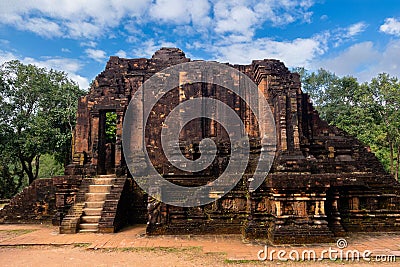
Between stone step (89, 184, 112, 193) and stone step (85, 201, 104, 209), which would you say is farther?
stone step (89, 184, 112, 193)

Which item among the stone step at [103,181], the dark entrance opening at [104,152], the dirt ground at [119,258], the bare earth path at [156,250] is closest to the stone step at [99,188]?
the stone step at [103,181]

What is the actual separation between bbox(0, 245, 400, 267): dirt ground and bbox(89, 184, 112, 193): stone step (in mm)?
3968

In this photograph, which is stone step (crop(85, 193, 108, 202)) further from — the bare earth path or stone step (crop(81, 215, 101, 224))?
the bare earth path

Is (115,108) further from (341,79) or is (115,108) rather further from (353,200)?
(341,79)

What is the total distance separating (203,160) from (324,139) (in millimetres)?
5039

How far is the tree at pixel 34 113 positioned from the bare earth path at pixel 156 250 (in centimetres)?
1293

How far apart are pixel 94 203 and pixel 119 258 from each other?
15.2 feet

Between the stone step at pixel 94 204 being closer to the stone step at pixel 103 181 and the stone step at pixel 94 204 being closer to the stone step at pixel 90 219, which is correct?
the stone step at pixel 90 219

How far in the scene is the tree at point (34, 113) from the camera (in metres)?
20.9

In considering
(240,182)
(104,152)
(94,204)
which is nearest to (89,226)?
(94,204)

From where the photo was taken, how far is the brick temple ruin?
7.71 meters

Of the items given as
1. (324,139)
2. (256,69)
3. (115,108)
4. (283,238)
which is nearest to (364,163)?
(324,139)

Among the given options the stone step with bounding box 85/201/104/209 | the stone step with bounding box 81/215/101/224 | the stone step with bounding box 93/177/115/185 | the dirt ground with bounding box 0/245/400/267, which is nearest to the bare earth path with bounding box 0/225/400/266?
the dirt ground with bounding box 0/245/400/267

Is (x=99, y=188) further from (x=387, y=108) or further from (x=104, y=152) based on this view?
(x=387, y=108)
